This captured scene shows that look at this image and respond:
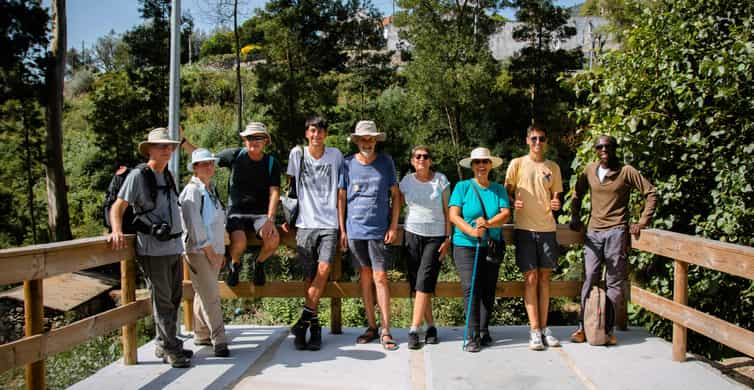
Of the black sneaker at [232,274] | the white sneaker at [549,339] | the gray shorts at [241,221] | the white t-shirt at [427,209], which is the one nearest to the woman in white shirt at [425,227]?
the white t-shirt at [427,209]

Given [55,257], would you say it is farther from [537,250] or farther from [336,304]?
[537,250]

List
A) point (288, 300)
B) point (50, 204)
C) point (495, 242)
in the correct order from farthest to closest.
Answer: point (50, 204) < point (288, 300) < point (495, 242)

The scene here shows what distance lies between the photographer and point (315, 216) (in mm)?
4551

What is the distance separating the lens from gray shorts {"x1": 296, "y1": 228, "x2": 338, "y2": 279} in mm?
4508

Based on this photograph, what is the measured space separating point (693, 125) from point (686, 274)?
8.17 ft

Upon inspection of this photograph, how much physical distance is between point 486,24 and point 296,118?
9216mm

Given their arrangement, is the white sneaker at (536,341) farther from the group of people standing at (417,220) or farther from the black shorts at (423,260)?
the black shorts at (423,260)

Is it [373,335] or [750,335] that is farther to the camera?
[373,335]

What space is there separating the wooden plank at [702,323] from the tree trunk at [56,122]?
16612 mm

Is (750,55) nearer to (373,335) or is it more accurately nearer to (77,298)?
(373,335)

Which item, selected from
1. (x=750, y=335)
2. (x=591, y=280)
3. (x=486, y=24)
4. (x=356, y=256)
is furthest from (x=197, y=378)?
(x=486, y=24)

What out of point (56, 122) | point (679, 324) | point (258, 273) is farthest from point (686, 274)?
point (56, 122)

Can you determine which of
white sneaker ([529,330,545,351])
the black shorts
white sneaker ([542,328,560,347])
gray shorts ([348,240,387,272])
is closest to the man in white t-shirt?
gray shorts ([348,240,387,272])

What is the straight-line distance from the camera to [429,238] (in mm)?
4520
